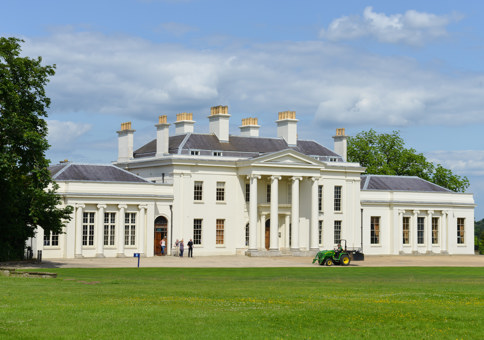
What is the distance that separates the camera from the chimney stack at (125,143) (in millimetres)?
71500

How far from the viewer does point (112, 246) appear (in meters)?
61.0

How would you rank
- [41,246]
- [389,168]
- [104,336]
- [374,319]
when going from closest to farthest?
[104,336], [374,319], [41,246], [389,168]

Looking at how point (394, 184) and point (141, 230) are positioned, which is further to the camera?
point (394, 184)

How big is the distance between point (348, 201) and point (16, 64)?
36571mm

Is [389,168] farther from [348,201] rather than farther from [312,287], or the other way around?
[312,287]

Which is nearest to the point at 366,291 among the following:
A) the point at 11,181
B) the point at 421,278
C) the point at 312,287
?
the point at 312,287

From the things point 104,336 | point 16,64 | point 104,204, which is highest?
point 16,64

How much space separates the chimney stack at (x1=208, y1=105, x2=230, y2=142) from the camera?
229 feet

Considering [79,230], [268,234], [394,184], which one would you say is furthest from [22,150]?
[394,184]

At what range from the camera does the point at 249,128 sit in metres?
73.3

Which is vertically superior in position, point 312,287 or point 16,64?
point 16,64

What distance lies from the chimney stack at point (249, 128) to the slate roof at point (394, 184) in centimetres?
1182

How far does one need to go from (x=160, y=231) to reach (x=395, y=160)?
41.8m

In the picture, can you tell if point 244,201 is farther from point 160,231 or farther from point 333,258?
point 333,258
